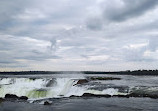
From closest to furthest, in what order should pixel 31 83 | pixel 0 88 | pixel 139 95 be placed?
pixel 139 95 < pixel 0 88 < pixel 31 83

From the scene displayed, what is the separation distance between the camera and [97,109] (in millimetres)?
24031

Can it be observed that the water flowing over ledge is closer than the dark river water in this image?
No

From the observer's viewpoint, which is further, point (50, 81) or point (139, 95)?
point (50, 81)

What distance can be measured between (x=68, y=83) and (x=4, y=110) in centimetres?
2408

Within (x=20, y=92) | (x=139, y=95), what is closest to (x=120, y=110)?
(x=139, y=95)

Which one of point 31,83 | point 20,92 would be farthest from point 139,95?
point 31,83

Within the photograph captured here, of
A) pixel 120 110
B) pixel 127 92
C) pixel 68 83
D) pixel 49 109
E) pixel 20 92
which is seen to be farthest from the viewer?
pixel 68 83

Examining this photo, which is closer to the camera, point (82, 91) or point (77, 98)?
point (77, 98)

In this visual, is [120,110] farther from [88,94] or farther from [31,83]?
[31,83]

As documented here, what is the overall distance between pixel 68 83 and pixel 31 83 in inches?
601

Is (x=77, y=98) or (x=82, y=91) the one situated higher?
(x=82, y=91)

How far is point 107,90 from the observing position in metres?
37.2

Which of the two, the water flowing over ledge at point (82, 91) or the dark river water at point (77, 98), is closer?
the dark river water at point (77, 98)

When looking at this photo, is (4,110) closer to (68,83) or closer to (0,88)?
(0,88)
